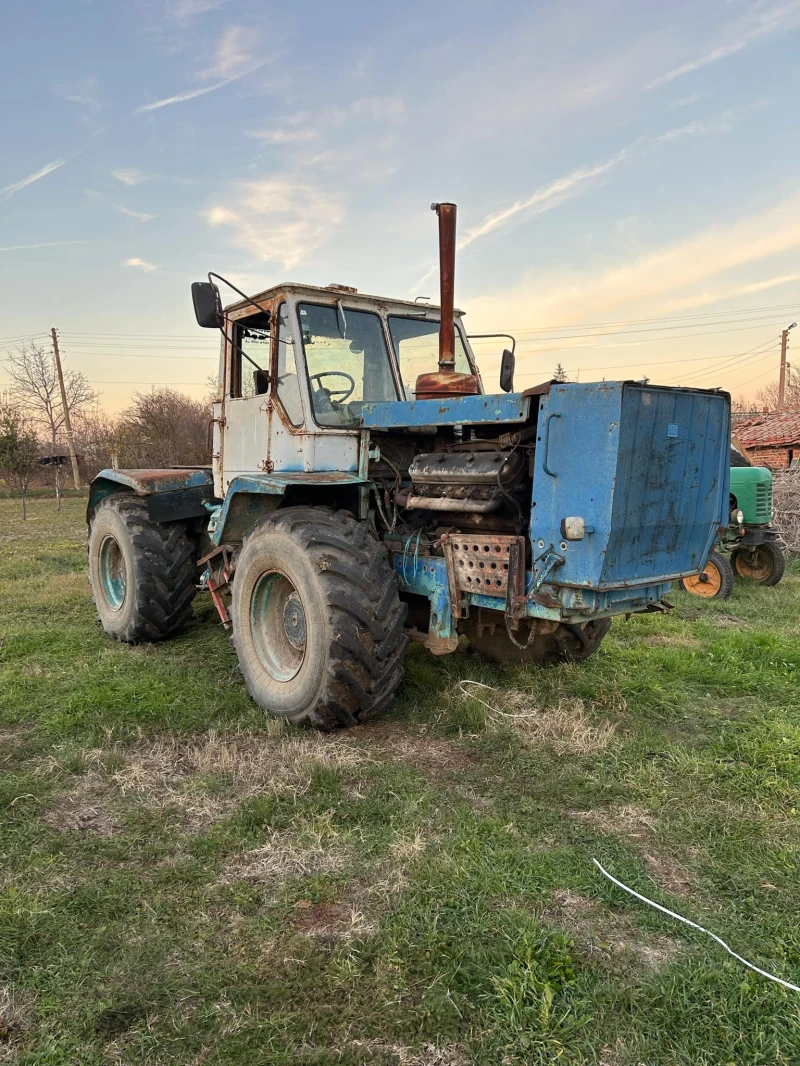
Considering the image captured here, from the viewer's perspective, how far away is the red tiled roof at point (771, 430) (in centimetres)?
1551

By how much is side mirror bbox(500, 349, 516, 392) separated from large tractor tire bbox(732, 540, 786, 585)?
17.6 feet

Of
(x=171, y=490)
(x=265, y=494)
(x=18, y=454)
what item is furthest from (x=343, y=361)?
(x=18, y=454)

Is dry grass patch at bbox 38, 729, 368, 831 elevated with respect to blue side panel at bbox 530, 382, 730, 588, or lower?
lower

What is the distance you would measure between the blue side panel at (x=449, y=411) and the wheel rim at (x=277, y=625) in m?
1.13

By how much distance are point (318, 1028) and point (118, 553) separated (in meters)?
5.21

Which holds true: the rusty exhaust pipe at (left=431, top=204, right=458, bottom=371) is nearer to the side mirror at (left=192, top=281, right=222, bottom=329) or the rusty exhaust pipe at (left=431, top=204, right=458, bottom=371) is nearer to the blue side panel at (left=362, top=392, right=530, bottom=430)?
the blue side panel at (left=362, top=392, right=530, bottom=430)

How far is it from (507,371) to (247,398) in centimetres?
187

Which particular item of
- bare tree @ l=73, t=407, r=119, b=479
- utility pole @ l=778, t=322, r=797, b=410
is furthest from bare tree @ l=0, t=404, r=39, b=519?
utility pole @ l=778, t=322, r=797, b=410

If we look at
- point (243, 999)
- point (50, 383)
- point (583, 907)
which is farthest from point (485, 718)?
point (50, 383)

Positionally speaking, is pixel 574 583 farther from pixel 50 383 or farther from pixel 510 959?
pixel 50 383

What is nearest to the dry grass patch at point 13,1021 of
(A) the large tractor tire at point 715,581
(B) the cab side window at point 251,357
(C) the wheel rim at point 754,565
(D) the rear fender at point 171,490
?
(B) the cab side window at point 251,357

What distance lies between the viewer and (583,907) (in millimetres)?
2568

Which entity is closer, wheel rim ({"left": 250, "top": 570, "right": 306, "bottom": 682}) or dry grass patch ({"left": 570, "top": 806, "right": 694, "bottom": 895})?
dry grass patch ({"left": 570, "top": 806, "right": 694, "bottom": 895})

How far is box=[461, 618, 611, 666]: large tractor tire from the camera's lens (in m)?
4.89
